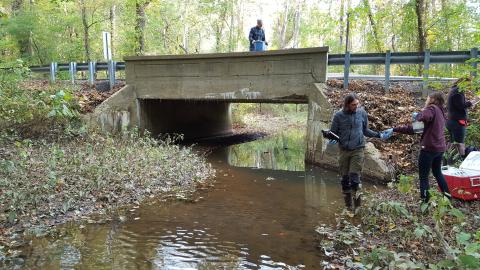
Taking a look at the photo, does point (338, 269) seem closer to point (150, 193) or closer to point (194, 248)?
point (194, 248)

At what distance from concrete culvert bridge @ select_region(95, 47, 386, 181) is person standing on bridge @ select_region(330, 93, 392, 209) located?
409 cm

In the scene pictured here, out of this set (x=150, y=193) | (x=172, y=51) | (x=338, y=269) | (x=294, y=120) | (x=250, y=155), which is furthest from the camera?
(x=172, y=51)

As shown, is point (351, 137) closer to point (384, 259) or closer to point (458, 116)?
point (458, 116)

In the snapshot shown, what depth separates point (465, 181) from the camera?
6.20 m

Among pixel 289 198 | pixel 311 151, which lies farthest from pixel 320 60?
pixel 289 198

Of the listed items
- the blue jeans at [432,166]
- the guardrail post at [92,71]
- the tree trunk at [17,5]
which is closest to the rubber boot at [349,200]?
the blue jeans at [432,166]

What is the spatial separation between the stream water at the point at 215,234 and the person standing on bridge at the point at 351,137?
0.77 m

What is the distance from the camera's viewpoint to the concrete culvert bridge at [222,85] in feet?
39.0

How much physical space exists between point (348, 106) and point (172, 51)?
3050 cm

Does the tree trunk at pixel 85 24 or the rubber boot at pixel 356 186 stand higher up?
the tree trunk at pixel 85 24

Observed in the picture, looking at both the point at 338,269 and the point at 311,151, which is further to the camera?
the point at 311,151

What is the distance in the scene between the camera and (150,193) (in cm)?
824

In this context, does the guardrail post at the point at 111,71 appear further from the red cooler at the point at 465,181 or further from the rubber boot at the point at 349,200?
the red cooler at the point at 465,181

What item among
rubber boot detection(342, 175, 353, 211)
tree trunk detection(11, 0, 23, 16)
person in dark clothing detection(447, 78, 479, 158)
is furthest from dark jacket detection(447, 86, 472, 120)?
tree trunk detection(11, 0, 23, 16)
